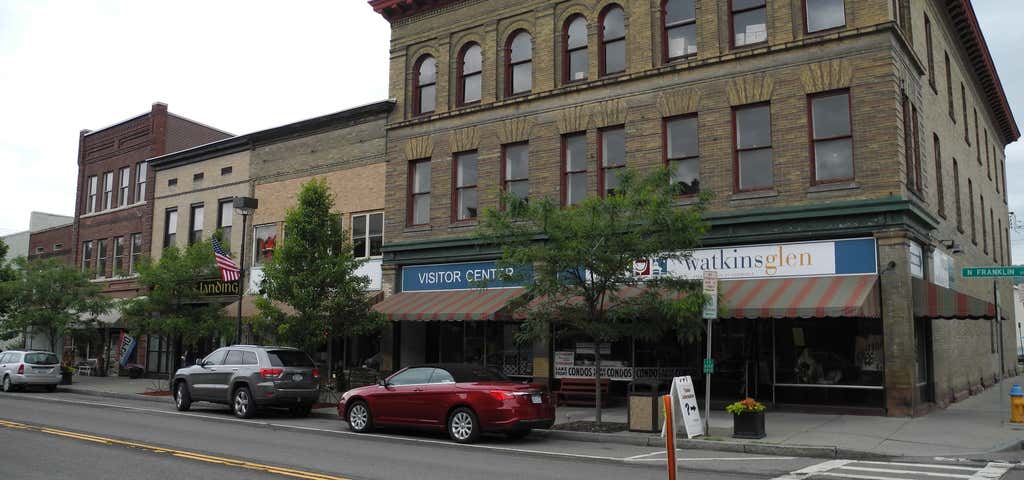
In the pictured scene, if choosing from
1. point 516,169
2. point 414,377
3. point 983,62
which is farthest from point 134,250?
point 983,62

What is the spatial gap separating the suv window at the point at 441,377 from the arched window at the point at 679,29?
10.4 metres

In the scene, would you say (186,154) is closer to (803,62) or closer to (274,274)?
(274,274)

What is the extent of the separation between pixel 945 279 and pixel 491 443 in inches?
530

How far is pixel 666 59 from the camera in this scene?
65.8 ft

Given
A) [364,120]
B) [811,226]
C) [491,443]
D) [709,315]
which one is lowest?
[491,443]

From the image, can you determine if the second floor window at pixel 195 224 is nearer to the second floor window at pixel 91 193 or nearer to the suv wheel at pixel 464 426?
the second floor window at pixel 91 193

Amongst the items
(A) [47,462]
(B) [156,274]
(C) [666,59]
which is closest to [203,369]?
(B) [156,274]

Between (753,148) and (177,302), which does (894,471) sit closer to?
(753,148)

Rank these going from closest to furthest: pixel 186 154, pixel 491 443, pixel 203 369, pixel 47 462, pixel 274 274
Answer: pixel 47 462, pixel 491 443, pixel 203 369, pixel 274 274, pixel 186 154

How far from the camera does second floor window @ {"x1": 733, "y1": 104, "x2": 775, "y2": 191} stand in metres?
18.4

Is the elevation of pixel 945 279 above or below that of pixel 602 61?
below

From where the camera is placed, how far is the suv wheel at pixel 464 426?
545 inches

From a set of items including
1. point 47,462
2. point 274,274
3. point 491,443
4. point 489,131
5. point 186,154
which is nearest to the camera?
point 47,462

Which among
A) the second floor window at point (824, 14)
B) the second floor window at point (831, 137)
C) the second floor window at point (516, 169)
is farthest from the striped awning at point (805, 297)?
the second floor window at point (516, 169)
